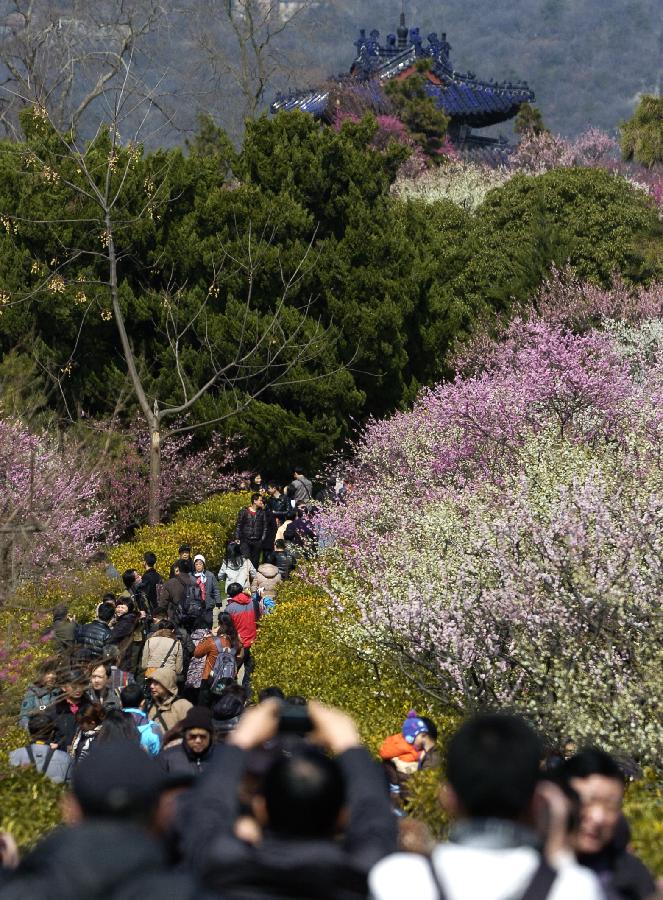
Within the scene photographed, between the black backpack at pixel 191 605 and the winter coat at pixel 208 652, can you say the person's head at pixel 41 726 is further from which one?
the black backpack at pixel 191 605

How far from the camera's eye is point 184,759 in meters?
6.93

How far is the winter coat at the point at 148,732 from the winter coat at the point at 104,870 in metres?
5.39

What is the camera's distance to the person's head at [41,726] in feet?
32.9

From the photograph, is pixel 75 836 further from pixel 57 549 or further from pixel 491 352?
pixel 491 352

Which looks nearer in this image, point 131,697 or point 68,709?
point 131,697

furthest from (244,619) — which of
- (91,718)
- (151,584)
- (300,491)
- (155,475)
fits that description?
(300,491)

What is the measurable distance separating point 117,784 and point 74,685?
7455 mm

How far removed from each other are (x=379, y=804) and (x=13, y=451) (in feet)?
56.7

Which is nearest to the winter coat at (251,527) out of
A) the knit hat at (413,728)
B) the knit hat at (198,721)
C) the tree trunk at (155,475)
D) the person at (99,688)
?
the tree trunk at (155,475)

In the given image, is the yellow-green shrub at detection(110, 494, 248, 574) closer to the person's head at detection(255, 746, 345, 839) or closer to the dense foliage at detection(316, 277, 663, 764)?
the dense foliage at detection(316, 277, 663, 764)

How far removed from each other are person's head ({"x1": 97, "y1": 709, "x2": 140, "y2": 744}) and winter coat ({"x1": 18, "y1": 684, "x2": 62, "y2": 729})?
2.25 metres

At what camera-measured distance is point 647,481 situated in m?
13.8

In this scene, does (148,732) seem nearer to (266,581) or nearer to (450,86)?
(266,581)

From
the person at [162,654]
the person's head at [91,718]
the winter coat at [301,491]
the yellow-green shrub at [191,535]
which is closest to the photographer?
the person's head at [91,718]
